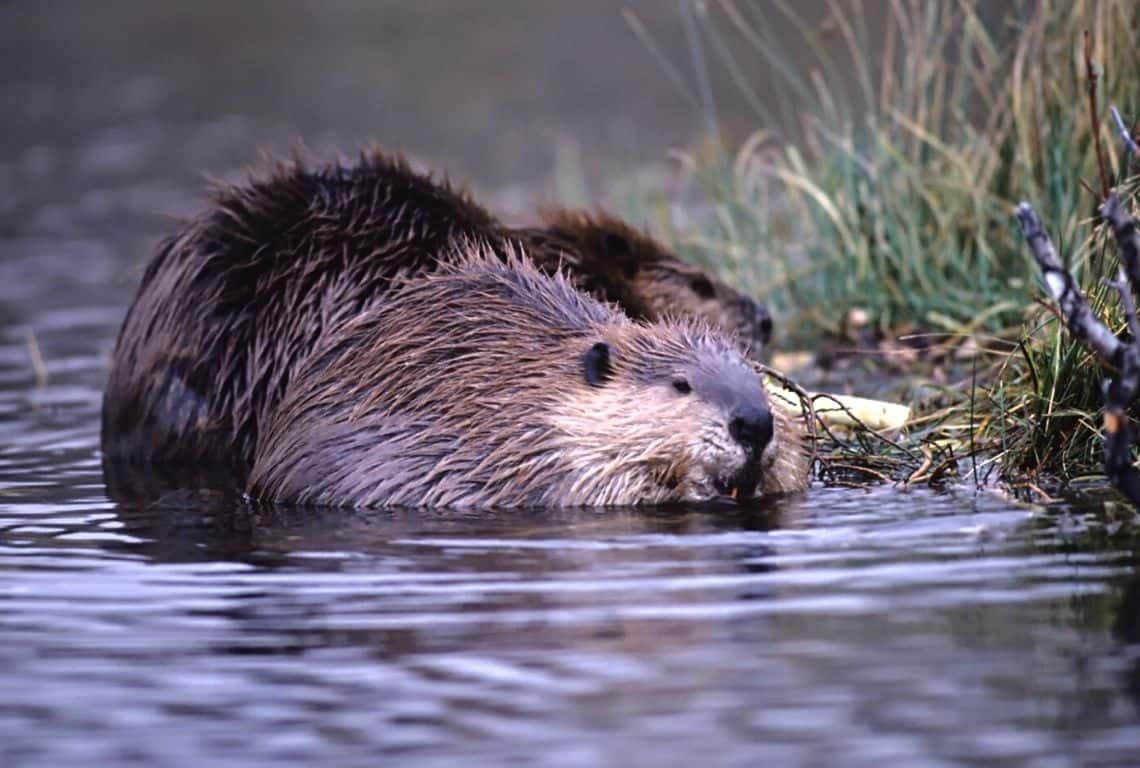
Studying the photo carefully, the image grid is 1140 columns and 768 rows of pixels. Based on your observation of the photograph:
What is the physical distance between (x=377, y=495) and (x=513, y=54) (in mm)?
13473

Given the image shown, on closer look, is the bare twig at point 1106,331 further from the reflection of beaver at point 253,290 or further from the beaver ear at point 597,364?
the reflection of beaver at point 253,290

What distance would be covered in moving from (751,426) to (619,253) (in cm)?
215

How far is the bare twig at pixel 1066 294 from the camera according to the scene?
11.1 feet

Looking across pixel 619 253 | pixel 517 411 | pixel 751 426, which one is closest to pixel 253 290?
pixel 517 411

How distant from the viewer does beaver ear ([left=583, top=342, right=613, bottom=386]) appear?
428 centimetres

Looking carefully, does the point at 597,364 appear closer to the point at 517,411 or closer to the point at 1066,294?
the point at 517,411

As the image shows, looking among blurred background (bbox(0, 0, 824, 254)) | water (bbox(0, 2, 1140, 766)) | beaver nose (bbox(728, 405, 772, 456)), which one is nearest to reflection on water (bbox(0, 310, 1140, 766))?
water (bbox(0, 2, 1140, 766))

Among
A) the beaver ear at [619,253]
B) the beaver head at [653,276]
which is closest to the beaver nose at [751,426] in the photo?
the beaver head at [653,276]

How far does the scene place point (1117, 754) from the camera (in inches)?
95.7

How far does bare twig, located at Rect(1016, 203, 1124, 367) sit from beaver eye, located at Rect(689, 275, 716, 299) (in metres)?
2.72

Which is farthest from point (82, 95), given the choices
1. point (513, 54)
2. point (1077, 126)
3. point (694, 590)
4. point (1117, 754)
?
point (1117, 754)

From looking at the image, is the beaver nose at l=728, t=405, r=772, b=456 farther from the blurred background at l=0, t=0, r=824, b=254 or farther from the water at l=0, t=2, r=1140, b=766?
the blurred background at l=0, t=0, r=824, b=254

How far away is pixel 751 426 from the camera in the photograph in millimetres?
4078

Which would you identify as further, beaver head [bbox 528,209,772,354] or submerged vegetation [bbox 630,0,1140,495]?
beaver head [bbox 528,209,772,354]
